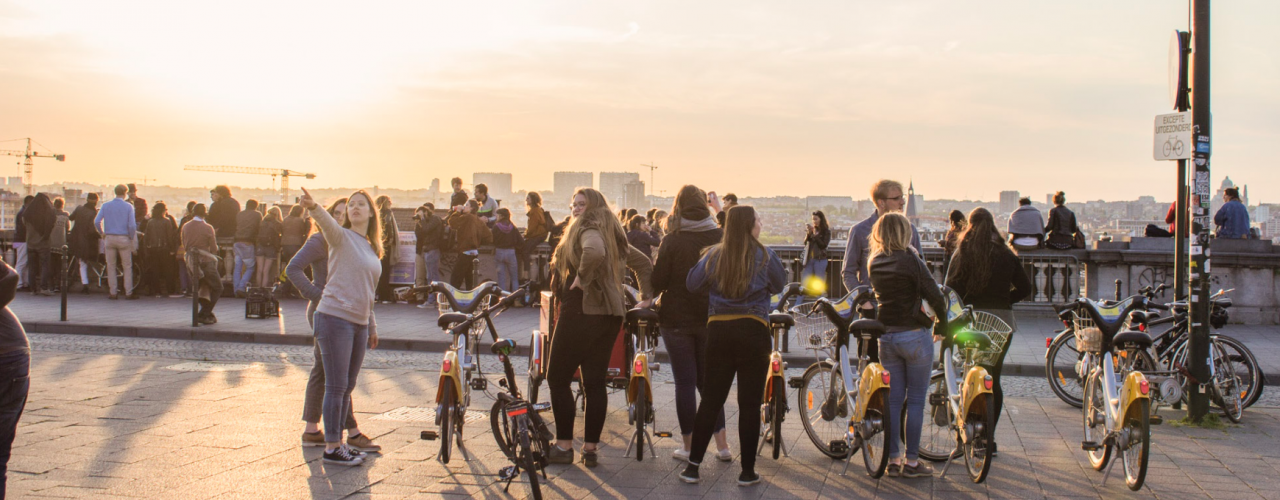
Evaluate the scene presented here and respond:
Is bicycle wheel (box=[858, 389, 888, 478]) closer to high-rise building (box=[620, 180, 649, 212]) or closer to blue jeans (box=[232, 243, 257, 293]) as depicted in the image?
blue jeans (box=[232, 243, 257, 293])

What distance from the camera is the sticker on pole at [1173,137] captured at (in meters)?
8.36

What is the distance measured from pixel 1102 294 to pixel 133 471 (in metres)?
13.3

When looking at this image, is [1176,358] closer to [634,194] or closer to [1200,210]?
[1200,210]

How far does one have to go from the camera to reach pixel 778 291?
6105 millimetres

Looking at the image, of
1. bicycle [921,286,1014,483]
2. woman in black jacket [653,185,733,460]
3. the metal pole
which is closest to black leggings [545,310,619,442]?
woman in black jacket [653,185,733,460]

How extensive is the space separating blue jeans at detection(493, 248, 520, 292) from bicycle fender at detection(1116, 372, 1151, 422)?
38.8 ft

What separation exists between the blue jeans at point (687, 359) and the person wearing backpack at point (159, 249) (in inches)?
555

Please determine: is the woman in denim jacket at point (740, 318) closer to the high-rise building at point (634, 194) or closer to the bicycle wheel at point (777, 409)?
the bicycle wheel at point (777, 409)

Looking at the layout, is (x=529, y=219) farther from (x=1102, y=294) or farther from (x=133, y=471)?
(x=133, y=471)

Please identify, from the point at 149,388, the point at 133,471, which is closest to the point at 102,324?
the point at 149,388

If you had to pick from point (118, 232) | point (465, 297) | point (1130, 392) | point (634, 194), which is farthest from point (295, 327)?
point (634, 194)

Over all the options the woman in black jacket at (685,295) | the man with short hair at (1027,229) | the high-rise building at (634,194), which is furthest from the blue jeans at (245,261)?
the high-rise building at (634,194)

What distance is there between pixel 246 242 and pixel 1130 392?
14.9 meters

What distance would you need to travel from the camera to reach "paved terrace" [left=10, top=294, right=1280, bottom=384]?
12.4 m
